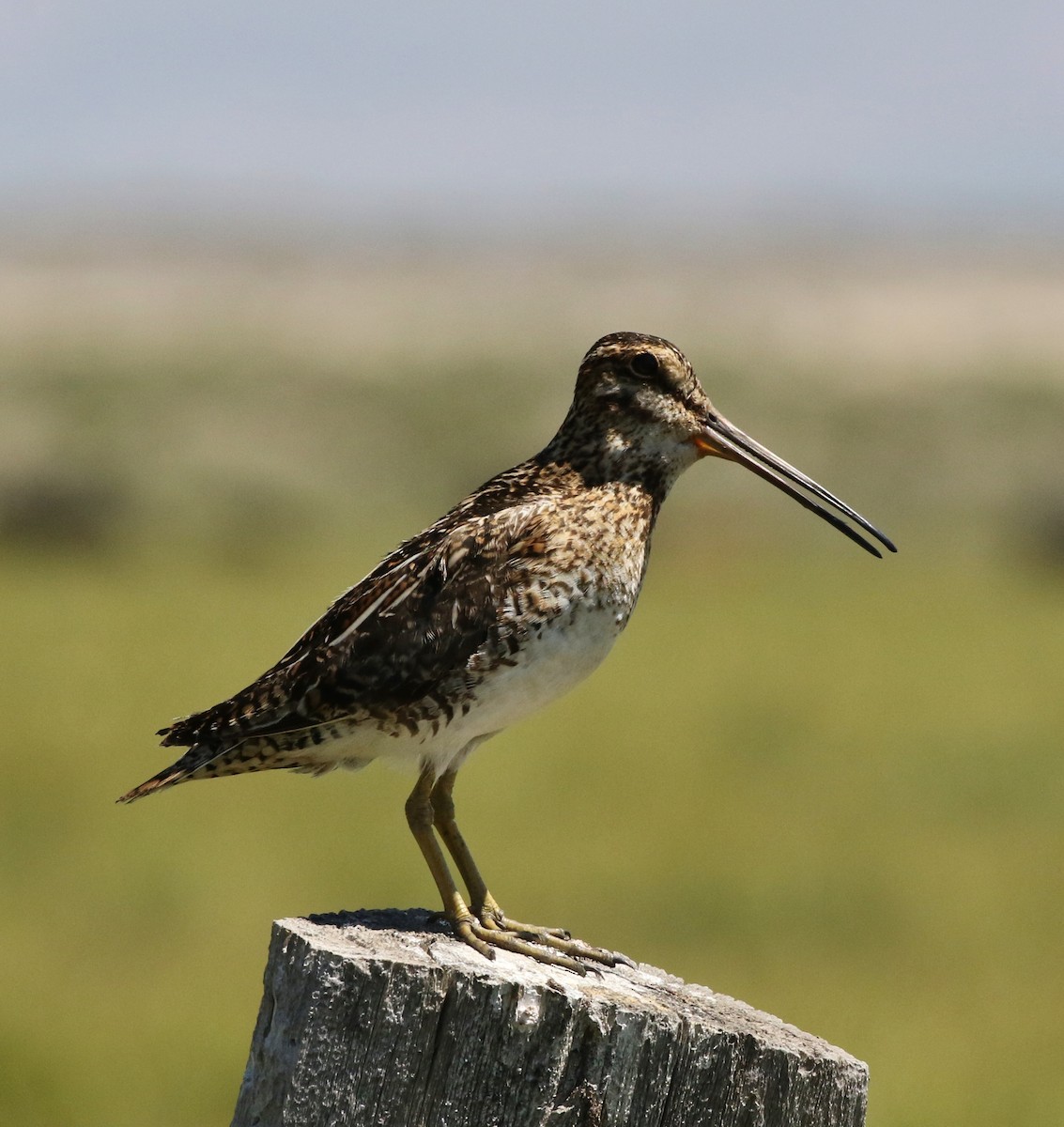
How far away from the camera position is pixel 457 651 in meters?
5.64

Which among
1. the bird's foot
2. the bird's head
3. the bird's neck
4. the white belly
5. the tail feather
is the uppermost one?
the bird's head

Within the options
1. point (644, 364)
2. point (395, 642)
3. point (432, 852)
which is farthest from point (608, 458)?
point (432, 852)

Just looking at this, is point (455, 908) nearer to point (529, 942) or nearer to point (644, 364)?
point (529, 942)

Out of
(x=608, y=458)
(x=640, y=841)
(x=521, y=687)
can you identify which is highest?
(x=640, y=841)

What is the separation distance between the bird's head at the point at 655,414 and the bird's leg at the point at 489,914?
120 cm

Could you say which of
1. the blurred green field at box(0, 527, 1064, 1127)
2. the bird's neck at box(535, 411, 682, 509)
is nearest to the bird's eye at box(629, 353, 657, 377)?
the bird's neck at box(535, 411, 682, 509)

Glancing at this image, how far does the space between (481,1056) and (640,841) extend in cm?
1778

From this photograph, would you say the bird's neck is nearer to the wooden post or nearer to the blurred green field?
the wooden post

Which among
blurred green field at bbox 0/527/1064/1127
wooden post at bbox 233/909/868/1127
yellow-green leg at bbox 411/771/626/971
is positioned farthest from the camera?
blurred green field at bbox 0/527/1064/1127

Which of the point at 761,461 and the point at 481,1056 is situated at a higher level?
the point at 761,461

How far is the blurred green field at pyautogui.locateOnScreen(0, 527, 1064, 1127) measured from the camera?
1536cm

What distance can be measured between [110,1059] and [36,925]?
164 inches

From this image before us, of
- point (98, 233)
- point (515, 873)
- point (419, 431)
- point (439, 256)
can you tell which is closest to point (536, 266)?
point (439, 256)

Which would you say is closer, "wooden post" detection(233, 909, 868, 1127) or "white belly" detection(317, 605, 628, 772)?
"wooden post" detection(233, 909, 868, 1127)
